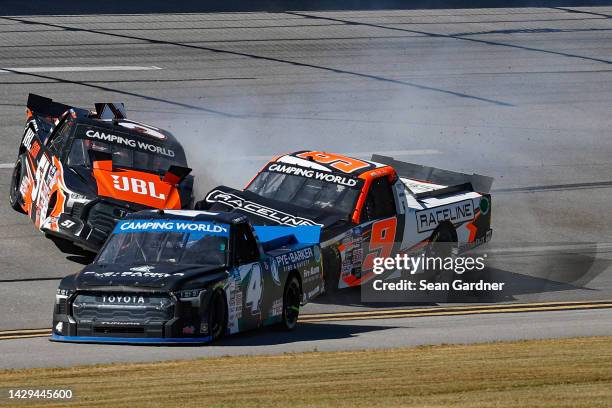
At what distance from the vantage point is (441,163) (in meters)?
24.4

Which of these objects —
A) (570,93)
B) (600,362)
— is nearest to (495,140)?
(570,93)

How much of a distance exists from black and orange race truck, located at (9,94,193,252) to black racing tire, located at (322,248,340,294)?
8.25 feet

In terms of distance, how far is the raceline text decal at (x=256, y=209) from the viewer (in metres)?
16.0

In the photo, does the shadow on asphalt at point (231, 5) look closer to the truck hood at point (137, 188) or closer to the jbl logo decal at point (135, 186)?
the truck hood at point (137, 188)

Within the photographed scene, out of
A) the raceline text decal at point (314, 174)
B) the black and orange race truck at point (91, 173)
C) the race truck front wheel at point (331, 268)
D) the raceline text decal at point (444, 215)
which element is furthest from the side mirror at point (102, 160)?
the raceline text decal at point (444, 215)

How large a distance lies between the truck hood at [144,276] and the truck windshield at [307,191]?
3.57 m

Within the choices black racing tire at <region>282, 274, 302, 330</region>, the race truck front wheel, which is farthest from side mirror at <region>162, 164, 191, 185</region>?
black racing tire at <region>282, 274, 302, 330</region>

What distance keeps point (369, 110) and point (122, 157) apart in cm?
1071

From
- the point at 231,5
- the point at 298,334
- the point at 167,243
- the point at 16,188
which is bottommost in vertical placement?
the point at 16,188

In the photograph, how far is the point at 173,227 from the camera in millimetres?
13953

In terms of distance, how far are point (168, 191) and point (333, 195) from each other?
2185mm

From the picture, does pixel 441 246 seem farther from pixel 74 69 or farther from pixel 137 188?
pixel 74 69

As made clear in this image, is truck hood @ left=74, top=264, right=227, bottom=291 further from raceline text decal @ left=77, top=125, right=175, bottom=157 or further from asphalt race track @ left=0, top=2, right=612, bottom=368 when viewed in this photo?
raceline text decal @ left=77, top=125, right=175, bottom=157

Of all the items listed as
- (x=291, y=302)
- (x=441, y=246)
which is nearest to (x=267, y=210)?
(x=291, y=302)
